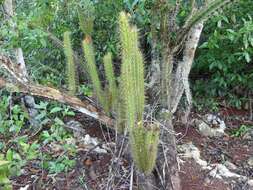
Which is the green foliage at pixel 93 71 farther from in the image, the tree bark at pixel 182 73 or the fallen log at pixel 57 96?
the tree bark at pixel 182 73

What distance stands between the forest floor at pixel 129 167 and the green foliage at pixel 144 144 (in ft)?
0.91

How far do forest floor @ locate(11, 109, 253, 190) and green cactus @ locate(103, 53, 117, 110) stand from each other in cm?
31

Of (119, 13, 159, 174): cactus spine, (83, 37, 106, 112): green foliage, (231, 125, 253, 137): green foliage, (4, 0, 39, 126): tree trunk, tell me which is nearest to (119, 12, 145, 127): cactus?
(119, 13, 159, 174): cactus spine

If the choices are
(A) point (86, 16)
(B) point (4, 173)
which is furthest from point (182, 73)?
(B) point (4, 173)

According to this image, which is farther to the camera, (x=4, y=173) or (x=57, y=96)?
(x=57, y=96)

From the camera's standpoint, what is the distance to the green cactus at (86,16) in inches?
138

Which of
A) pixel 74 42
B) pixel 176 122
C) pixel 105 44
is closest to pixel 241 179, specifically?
pixel 176 122

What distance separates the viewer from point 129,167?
9.52ft

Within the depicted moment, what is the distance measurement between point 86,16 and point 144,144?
1.61 m

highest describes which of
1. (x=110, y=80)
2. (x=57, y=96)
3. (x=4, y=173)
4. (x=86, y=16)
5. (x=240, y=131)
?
(x=86, y=16)

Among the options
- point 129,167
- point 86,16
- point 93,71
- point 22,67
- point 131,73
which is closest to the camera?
point 131,73

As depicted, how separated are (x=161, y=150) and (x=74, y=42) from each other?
5.70ft

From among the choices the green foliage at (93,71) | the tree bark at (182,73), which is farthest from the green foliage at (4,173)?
the tree bark at (182,73)

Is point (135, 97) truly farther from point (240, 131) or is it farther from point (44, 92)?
point (240, 131)
